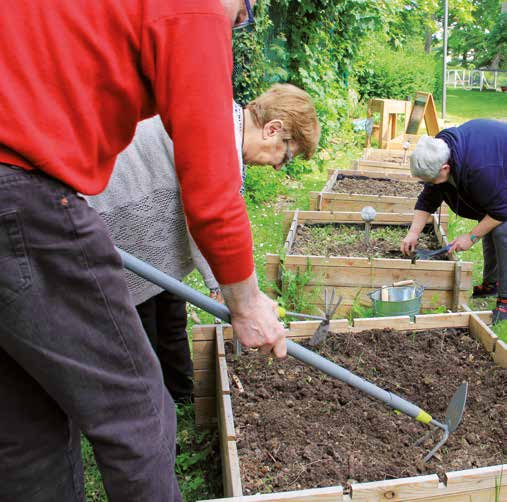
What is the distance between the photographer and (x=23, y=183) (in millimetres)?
1065

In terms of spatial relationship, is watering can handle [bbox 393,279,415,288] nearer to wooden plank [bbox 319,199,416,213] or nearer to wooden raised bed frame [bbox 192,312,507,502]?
wooden raised bed frame [bbox 192,312,507,502]

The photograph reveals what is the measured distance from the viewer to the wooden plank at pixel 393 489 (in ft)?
6.29

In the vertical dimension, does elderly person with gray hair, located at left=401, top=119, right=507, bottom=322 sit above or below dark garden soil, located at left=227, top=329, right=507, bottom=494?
above

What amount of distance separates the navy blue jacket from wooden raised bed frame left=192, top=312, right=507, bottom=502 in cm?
89

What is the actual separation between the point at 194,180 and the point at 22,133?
35cm

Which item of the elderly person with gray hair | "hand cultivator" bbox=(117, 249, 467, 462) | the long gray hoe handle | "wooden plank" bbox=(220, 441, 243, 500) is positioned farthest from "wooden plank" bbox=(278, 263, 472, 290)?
"wooden plank" bbox=(220, 441, 243, 500)

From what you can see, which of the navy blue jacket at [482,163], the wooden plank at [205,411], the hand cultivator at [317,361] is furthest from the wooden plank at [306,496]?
the navy blue jacket at [482,163]

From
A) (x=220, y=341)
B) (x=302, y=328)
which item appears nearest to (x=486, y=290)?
(x=302, y=328)

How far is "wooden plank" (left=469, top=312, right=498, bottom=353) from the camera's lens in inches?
120

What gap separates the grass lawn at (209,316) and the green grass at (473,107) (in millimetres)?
10178

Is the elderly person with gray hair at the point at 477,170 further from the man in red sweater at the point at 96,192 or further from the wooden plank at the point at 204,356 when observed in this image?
the man in red sweater at the point at 96,192

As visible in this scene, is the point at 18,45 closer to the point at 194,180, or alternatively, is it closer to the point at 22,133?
the point at 22,133

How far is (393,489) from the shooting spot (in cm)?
193

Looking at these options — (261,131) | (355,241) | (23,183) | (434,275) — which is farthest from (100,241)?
(355,241)
